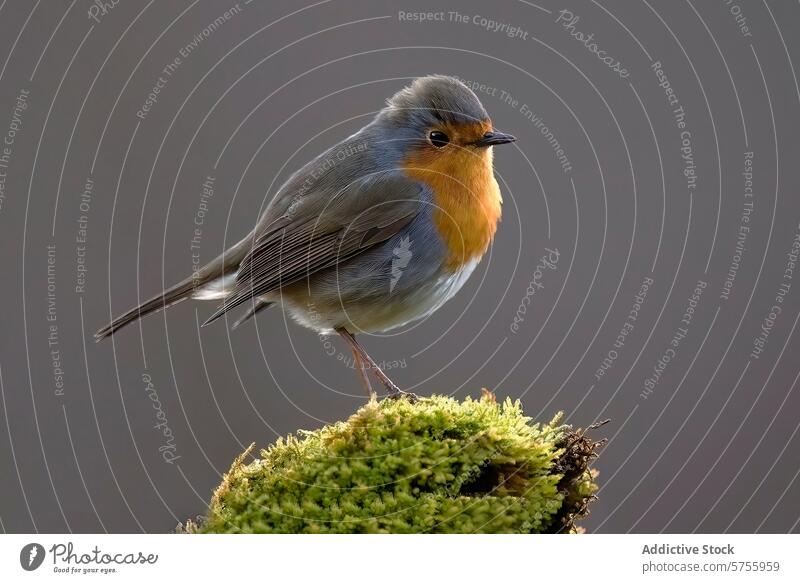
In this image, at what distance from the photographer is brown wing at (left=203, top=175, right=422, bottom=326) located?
3.84 m

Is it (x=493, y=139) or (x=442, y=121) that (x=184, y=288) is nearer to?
(x=442, y=121)

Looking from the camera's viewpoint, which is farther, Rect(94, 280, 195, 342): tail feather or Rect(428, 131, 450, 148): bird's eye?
Rect(94, 280, 195, 342): tail feather

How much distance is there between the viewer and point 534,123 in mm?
5531

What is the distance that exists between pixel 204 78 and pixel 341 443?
3.94m

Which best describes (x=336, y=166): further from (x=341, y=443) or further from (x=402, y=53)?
(x=402, y=53)

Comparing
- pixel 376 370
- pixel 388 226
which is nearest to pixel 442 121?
pixel 388 226

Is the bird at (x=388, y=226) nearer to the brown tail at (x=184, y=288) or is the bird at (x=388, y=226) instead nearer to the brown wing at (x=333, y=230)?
the brown wing at (x=333, y=230)

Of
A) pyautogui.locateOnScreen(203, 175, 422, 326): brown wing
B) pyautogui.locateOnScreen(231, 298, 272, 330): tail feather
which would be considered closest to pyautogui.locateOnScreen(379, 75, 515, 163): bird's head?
pyautogui.locateOnScreen(203, 175, 422, 326): brown wing

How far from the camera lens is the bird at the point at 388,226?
12.4ft

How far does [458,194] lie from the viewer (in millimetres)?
3844

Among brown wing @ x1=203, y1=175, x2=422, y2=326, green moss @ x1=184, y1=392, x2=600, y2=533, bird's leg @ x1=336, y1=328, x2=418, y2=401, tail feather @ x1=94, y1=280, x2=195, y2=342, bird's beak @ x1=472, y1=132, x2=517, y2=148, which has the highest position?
bird's beak @ x1=472, y1=132, x2=517, y2=148

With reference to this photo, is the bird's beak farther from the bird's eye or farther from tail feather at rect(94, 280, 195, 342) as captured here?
tail feather at rect(94, 280, 195, 342)

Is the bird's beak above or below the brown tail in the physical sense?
above

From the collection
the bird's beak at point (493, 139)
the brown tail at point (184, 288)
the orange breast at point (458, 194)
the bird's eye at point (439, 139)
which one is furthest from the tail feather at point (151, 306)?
the bird's beak at point (493, 139)
